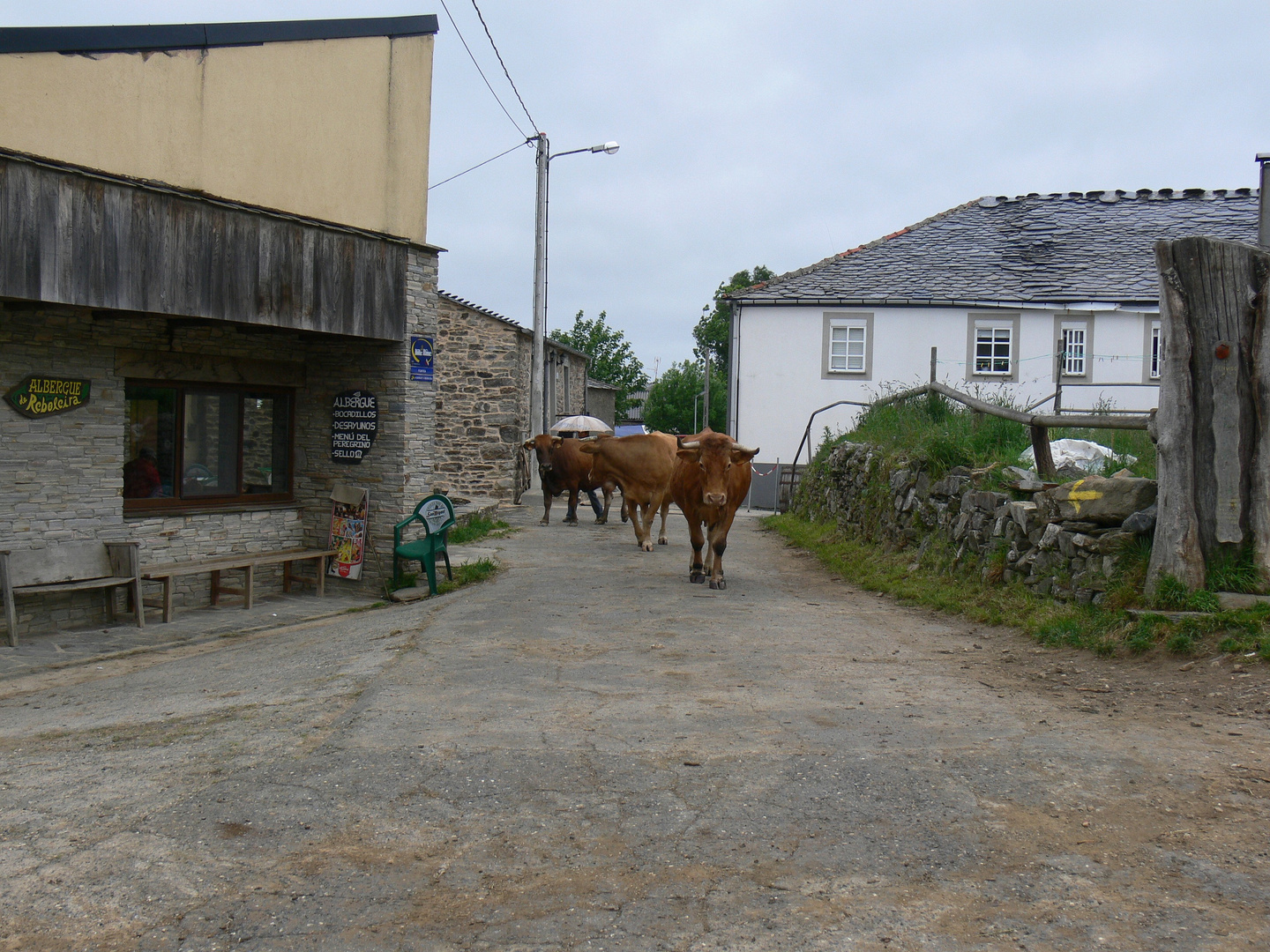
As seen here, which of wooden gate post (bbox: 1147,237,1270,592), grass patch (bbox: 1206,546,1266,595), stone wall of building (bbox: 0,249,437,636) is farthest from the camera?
stone wall of building (bbox: 0,249,437,636)

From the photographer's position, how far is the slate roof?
985 inches

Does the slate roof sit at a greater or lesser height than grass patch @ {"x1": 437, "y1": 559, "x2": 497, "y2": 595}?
greater

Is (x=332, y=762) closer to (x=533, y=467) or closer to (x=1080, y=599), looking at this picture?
(x=1080, y=599)

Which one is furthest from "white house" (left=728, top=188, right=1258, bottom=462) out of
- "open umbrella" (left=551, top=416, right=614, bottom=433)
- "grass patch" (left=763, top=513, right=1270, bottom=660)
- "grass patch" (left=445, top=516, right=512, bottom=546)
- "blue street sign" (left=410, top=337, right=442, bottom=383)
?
"grass patch" (left=763, top=513, right=1270, bottom=660)

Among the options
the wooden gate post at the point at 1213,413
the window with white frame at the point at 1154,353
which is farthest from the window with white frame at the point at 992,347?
the wooden gate post at the point at 1213,413

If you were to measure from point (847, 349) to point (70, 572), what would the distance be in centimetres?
1946

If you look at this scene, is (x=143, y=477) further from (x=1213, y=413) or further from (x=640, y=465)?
(x=1213, y=413)

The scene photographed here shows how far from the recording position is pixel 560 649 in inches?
290

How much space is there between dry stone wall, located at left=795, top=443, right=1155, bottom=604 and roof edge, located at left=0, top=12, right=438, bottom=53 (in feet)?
24.9

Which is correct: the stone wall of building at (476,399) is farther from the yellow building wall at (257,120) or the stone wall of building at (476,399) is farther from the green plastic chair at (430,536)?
the green plastic chair at (430,536)

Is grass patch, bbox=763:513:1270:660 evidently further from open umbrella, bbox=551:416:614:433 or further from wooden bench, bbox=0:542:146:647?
open umbrella, bbox=551:416:614:433

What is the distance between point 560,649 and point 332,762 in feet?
9.03

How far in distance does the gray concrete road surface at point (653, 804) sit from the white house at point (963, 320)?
18824 millimetres

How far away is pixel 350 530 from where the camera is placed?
12.3m
